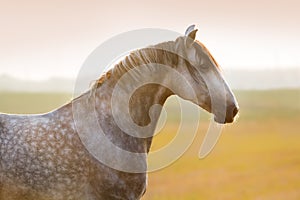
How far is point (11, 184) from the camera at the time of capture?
20.3 ft

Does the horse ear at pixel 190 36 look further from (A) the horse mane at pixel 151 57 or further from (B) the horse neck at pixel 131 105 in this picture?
(B) the horse neck at pixel 131 105

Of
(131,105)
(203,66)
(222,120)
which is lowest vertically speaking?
(222,120)

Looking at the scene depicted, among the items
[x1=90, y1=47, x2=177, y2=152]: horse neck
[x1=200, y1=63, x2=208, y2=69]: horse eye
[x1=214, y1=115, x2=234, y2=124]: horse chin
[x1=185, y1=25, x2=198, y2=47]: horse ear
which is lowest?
[x1=214, y1=115, x2=234, y2=124]: horse chin

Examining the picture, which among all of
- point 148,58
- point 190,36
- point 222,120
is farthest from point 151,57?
point 222,120

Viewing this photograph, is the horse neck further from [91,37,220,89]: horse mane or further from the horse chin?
the horse chin

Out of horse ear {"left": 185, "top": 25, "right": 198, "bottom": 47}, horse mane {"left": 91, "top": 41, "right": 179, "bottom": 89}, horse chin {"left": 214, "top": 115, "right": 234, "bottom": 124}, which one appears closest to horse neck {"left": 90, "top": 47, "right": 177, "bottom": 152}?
horse mane {"left": 91, "top": 41, "right": 179, "bottom": 89}

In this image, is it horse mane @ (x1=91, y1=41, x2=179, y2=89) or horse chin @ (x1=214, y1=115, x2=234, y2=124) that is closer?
horse mane @ (x1=91, y1=41, x2=179, y2=89)

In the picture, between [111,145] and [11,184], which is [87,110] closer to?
[111,145]

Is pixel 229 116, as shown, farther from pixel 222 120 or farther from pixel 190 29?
pixel 190 29

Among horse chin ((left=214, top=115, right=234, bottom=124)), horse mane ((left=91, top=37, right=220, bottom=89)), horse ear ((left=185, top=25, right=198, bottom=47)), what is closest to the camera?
horse ear ((left=185, top=25, right=198, bottom=47))

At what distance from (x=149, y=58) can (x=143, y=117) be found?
654 millimetres

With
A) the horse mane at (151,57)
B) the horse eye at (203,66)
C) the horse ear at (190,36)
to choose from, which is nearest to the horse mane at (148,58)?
the horse mane at (151,57)

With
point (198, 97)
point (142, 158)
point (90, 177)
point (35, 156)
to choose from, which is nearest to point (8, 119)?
point (35, 156)

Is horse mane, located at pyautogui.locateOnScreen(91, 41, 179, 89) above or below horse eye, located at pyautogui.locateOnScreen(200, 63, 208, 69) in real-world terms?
above
